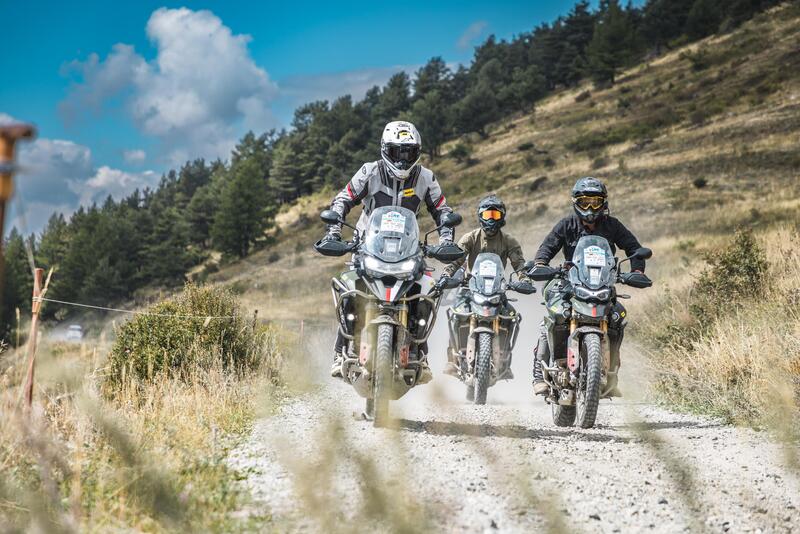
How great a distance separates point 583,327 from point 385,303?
182cm

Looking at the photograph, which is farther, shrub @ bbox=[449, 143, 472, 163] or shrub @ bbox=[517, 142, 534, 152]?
shrub @ bbox=[449, 143, 472, 163]

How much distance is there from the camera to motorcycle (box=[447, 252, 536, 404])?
9.19 m

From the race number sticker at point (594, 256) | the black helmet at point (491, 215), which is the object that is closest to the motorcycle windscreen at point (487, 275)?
the black helmet at point (491, 215)

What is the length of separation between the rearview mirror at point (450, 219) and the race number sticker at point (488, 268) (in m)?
2.36

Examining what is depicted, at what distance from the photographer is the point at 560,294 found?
727cm

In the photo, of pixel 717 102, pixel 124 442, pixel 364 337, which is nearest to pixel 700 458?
pixel 364 337

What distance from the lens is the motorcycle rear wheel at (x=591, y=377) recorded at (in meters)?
6.63

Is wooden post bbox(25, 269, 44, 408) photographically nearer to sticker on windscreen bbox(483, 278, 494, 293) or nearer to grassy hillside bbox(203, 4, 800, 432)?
sticker on windscreen bbox(483, 278, 494, 293)

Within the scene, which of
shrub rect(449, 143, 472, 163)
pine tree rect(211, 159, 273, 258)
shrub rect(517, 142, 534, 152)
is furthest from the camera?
pine tree rect(211, 159, 273, 258)

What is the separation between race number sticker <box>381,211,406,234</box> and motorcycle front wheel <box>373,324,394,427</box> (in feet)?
2.93

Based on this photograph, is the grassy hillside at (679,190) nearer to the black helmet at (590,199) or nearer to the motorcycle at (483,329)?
the motorcycle at (483,329)

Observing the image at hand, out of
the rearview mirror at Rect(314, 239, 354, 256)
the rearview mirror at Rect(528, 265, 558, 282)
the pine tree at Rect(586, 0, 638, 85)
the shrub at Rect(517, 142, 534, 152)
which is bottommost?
the rearview mirror at Rect(528, 265, 558, 282)

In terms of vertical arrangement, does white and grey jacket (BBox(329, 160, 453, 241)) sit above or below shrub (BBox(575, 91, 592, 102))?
below

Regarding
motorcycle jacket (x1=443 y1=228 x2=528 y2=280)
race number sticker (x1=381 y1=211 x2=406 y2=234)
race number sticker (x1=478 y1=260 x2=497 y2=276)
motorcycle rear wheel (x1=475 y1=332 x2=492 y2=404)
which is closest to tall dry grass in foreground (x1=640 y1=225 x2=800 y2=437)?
motorcycle rear wheel (x1=475 y1=332 x2=492 y2=404)
